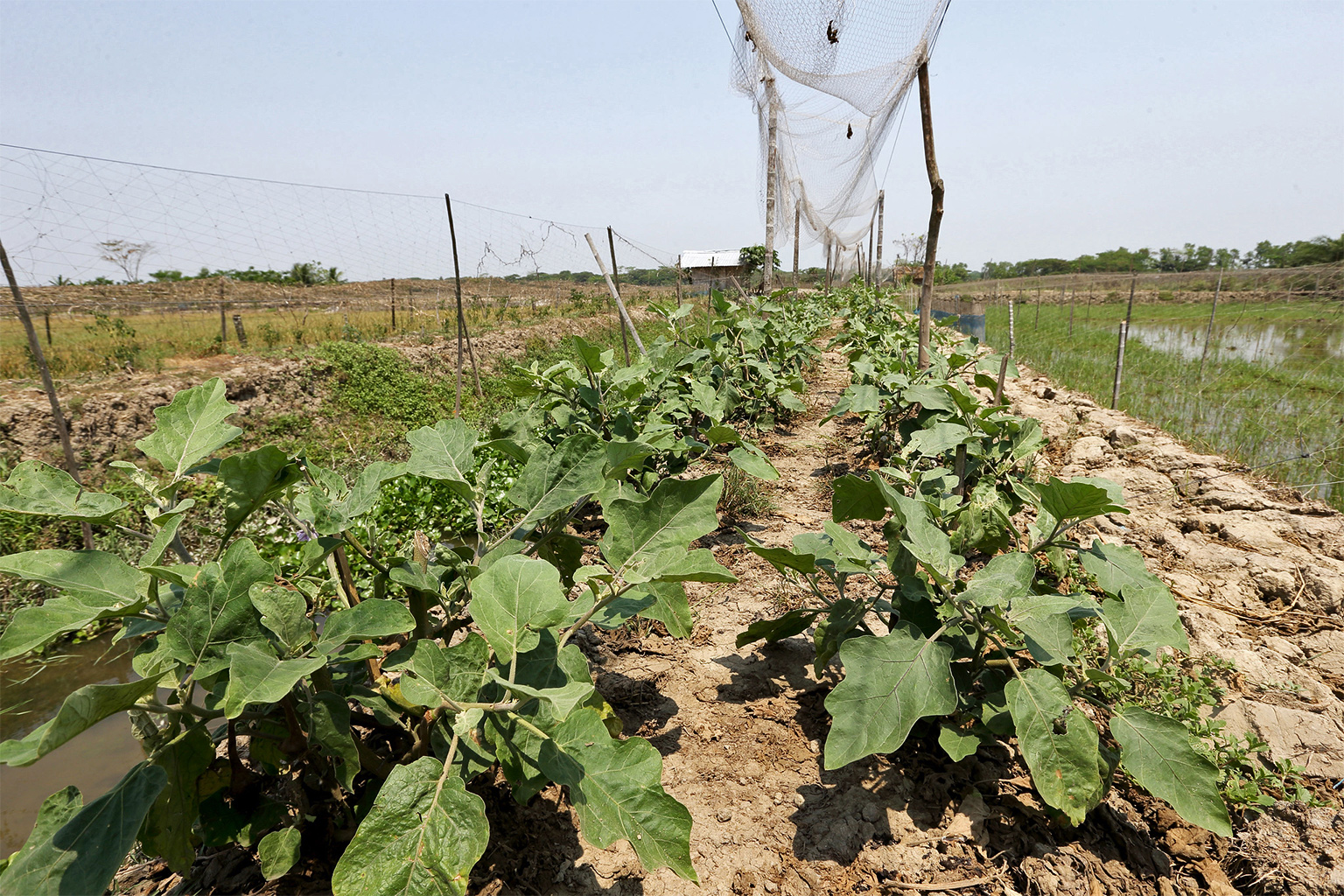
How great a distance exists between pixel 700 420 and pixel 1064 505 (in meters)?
2.90

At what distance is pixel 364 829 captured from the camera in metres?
0.90

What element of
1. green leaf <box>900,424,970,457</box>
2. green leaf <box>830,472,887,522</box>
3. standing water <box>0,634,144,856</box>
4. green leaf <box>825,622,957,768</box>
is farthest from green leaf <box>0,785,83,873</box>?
green leaf <box>900,424,970,457</box>

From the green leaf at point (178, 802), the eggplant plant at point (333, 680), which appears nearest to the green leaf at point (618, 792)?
the eggplant plant at point (333, 680)

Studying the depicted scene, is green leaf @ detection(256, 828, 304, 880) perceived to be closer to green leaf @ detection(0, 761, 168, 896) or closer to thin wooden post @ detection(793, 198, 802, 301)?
green leaf @ detection(0, 761, 168, 896)

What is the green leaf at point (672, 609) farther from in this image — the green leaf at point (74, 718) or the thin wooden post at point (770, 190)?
the thin wooden post at point (770, 190)

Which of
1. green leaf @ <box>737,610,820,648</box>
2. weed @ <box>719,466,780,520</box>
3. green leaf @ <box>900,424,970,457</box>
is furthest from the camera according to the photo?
weed @ <box>719,466,780,520</box>

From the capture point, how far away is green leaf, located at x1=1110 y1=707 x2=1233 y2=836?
49.0 inches

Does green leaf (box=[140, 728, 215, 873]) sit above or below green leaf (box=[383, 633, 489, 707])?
below

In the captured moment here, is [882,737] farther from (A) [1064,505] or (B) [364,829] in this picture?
(B) [364,829]

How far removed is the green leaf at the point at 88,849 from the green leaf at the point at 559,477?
755 mm

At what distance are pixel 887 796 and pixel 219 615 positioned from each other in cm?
159

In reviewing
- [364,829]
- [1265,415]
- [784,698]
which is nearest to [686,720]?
[784,698]

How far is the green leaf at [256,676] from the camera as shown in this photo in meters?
0.86

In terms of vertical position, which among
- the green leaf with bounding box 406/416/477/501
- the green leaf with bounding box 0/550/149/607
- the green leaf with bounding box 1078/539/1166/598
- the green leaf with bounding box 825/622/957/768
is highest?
the green leaf with bounding box 406/416/477/501
